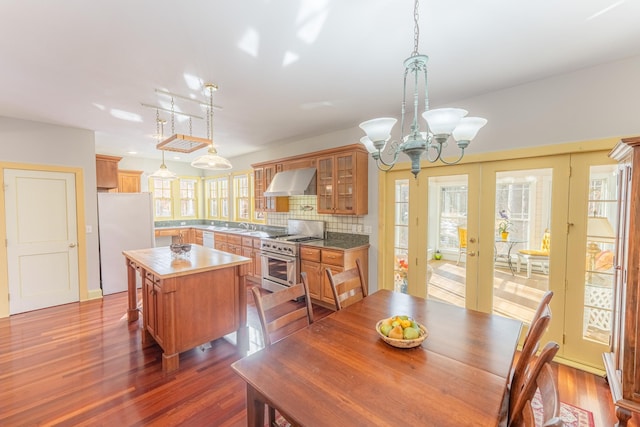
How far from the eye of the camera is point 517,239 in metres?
2.88

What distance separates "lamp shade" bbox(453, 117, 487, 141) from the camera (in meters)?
1.55

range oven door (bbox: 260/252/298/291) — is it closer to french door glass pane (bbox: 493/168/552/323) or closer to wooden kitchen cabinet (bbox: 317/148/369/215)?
wooden kitchen cabinet (bbox: 317/148/369/215)

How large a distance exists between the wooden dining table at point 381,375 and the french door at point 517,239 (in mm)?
1411

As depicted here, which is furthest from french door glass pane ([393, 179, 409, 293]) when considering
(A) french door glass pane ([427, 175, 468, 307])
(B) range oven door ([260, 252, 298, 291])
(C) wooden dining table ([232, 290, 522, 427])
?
(C) wooden dining table ([232, 290, 522, 427])

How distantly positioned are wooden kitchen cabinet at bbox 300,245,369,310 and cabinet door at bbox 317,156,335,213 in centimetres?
68

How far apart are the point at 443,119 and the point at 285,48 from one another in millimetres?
1323

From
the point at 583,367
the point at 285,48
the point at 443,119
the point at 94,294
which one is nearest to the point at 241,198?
the point at 94,294

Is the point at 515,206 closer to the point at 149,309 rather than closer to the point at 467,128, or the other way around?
the point at 467,128

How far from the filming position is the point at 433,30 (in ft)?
6.08

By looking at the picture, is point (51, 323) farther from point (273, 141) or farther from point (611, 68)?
point (611, 68)

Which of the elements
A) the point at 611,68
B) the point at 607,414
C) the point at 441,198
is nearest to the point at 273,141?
the point at 441,198

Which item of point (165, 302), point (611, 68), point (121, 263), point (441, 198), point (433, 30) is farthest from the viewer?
point (121, 263)

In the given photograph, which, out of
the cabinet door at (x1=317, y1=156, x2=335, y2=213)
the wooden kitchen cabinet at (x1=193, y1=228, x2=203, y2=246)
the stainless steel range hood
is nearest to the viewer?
the cabinet door at (x1=317, y1=156, x2=335, y2=213)

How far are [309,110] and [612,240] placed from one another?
3204 mm
